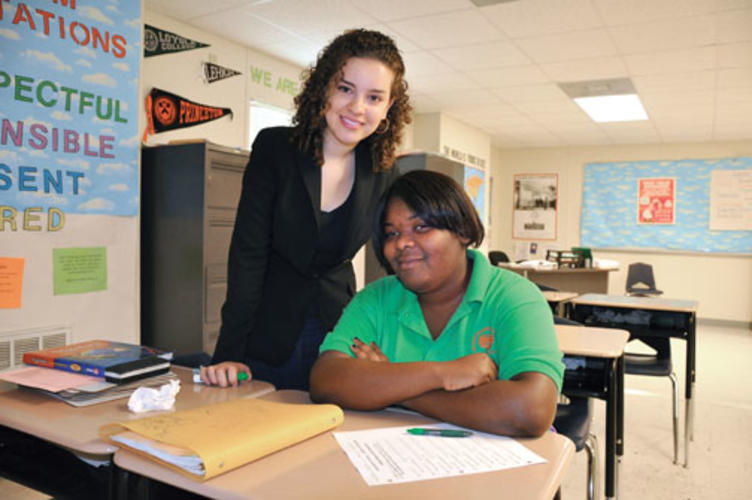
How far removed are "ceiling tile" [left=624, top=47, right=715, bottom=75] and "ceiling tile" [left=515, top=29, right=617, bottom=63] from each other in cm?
36

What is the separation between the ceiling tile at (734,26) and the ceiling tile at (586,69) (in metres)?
0.80

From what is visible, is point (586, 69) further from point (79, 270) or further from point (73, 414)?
point (73, 414)

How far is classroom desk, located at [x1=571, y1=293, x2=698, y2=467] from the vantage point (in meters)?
3.07

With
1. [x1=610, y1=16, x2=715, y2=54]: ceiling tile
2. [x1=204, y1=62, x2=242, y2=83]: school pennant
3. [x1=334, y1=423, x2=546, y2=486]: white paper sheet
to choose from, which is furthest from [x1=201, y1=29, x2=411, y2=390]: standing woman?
[x1=610, y1=16, x2=715, y2=54]: ceiling tile

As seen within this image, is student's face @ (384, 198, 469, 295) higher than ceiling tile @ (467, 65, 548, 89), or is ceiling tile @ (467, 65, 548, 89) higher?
ceiling tile @ (467, 65, 548, 89)

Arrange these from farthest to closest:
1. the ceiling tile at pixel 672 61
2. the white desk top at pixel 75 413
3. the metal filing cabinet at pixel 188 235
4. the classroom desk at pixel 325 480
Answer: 1. the ceiling tile at pixel 672 61
2. the metal filing cabinet at pixel 188 235
3. the white desk top at pixel 75 413
4. the classroom desk at pixel 325 480

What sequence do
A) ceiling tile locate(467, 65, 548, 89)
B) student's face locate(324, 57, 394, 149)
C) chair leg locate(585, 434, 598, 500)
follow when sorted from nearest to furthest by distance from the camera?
student's face locate(324, 57, 394, 149)
chair leg locate(585, 434, 598, 500)
ceiling tile locate(467, 65, 548, 89)

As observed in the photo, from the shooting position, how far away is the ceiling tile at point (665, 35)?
13.2 ft

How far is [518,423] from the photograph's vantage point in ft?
3.25

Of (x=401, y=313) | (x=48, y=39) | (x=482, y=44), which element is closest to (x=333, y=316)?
(x=401, y=313)

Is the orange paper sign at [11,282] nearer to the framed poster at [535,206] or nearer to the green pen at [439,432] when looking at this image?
the green pen at [439,432]

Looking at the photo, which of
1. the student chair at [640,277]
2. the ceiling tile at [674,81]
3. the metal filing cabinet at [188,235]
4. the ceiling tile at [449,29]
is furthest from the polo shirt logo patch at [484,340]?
the student chair at [640,277]

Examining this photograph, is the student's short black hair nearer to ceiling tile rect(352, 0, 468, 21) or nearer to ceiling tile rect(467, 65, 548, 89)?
ceiling tile rect(352, 0, 468, 21)

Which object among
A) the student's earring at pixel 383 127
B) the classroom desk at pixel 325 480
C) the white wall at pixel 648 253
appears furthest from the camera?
the white wall at pixel 648 253
